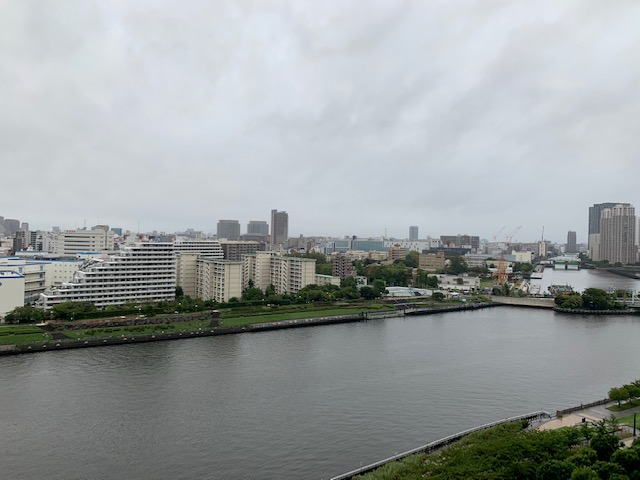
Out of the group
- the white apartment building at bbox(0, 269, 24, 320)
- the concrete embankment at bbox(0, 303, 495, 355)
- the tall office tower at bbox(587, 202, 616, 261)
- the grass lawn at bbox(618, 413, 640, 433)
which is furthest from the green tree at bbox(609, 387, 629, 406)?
the tall office tower at bbox(587, 202, 616, 261)

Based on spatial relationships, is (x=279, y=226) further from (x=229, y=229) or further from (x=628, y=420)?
(x=628, y=420)

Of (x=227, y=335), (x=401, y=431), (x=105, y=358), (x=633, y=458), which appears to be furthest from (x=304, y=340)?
(x=633, y=458)

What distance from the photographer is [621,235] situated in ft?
194

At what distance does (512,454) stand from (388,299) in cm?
1723

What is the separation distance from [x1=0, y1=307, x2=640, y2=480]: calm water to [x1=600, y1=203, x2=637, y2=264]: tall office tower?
53.2m

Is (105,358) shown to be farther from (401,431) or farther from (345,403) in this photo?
(401,431)

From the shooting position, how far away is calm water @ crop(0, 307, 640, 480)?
629 centimetres

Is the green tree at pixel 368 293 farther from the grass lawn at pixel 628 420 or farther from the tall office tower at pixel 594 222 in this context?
the tall office tower at pixel 594 222

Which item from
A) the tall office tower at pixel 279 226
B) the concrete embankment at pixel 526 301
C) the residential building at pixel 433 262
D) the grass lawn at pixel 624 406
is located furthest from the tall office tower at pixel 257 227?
the grass lawn at pixel 624 406

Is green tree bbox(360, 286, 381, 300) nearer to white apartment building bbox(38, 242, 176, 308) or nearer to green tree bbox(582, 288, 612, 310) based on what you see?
white apartment building bbox(38, 242, 176, 308)

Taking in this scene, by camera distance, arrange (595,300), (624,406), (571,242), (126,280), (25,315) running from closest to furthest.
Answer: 1. (624,406)
2. (25,315)
3. (126,280)
4. (595,300)
5. (571,242)

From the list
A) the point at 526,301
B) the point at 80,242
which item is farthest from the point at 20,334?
the point at 526,301

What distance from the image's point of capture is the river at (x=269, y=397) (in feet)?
20.6

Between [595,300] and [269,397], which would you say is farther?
[595,300]
